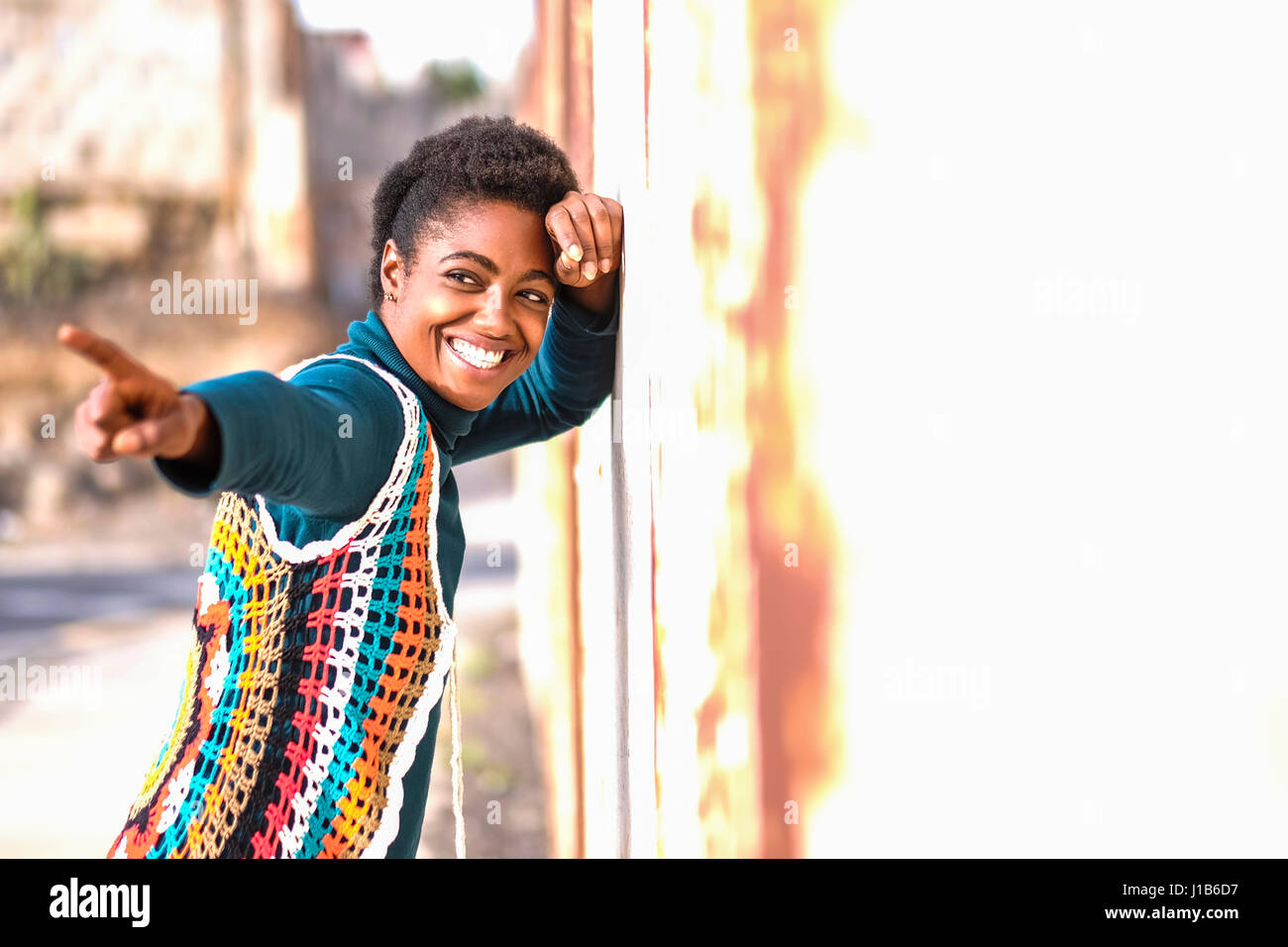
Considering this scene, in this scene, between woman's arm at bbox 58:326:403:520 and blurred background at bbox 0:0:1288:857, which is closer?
blurred background at bbox 0:0:1288:857

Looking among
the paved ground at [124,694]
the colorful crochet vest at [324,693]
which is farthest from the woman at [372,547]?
the paved ground at [124,694]

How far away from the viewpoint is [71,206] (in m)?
10.9

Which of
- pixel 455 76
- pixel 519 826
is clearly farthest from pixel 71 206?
pixel 519 826

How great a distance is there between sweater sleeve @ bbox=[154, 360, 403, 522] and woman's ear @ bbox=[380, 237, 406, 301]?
0.22 metres

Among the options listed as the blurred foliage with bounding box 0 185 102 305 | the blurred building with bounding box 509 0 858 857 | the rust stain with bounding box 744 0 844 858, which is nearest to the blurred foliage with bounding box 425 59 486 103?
the blurred foliage with bounding box 0 185 102 305

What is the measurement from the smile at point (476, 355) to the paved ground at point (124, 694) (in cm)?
282

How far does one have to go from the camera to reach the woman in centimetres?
129

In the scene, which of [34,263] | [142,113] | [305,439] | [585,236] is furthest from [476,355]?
[142,113]

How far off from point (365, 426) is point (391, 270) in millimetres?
392

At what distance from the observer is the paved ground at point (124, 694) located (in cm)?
434

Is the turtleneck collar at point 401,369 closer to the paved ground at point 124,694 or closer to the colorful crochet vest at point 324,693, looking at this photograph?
the colorful crochet vest at point 324,693

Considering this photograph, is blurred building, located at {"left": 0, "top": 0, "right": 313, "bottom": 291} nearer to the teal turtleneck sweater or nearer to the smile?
the teal turtleneck sweater

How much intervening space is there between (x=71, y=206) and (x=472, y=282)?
435 inches

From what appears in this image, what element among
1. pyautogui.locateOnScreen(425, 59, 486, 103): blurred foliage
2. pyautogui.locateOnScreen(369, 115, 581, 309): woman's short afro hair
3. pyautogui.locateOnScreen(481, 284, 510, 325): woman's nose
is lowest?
pyautogui.locateOnScreen(481, 284, 510, 325): woman's nose
